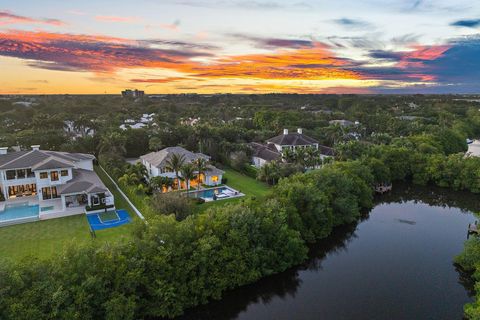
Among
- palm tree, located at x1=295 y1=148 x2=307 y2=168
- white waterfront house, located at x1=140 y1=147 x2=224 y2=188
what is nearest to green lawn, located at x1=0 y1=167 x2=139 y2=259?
white waterfront house, located at x1=140 y1=147 x2=224 y2=188

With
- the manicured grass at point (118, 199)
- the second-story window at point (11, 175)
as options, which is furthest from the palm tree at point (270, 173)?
the second-story window at point (11, 175)

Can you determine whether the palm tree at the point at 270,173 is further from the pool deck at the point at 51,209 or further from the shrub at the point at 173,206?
the pool deck at the point at 51,209

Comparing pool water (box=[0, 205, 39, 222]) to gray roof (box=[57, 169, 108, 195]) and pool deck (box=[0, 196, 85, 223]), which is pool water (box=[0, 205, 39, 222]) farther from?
gray roof (box=[57, 169, 108, 195])

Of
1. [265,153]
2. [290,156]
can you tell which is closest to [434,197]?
[290,156]

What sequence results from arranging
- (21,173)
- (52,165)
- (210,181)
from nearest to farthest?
1. (52,165)
2. (21,173)
3. (210,181)

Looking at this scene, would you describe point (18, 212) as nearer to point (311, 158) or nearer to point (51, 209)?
point (51, 209)
